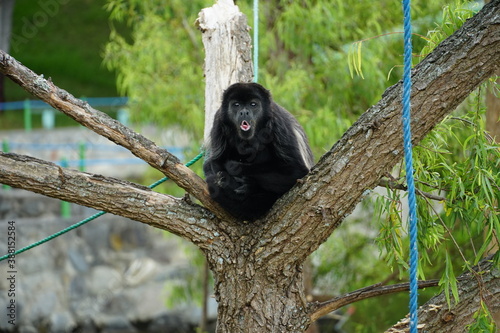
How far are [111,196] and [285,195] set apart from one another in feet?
3.54

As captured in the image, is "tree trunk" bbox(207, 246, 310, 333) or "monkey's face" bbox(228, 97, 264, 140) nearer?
"tree trunk" bbox(207, 246, 310, 333)

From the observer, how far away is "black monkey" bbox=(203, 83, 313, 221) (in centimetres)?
425

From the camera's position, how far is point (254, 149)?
462 cm

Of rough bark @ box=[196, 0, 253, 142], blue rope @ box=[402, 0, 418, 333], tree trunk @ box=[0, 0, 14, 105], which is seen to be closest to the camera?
blue rope @ box=[402, 0, 418, 333]

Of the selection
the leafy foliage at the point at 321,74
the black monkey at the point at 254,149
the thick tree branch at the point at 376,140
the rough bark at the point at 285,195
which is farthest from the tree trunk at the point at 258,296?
the leafy foliage at the point at 321,74

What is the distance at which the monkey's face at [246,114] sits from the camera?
4.48 m

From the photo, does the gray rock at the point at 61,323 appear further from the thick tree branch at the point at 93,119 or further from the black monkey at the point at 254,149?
the thick tree branch at the point at 93,119

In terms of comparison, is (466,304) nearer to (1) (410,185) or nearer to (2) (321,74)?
(1) (410,185)

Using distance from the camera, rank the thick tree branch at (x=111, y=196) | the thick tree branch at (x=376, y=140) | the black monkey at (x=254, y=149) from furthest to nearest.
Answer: the black monkey at (x=254, y=149)
the thick tree branch at (x=111, y=196)
the thick tree branch at (x=376, y=140)

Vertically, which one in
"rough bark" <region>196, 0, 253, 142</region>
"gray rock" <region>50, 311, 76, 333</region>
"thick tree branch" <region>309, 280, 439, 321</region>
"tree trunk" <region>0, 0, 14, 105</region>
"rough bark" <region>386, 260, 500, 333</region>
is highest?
"tree trunk" <region>0, 0, 14, 105</region>

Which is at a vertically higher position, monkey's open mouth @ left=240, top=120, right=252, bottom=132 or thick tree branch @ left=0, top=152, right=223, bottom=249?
monkey's open mouth @ left=240, top=120, right=252, bottom=132

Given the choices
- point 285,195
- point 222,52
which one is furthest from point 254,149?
point 222,52

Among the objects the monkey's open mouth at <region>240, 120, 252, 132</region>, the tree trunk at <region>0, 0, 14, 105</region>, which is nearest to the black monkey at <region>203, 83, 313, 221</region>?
the monkey's open mouth at <region>240, 120, 252, 132</region>

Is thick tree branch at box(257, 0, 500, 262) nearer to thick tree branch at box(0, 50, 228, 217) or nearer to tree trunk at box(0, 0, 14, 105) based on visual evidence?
thick tree branch at box(0, 50, 228, 217)
